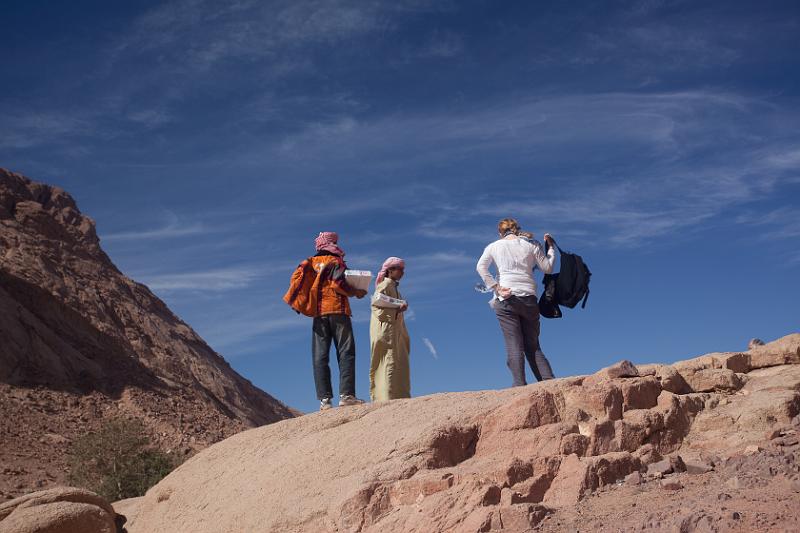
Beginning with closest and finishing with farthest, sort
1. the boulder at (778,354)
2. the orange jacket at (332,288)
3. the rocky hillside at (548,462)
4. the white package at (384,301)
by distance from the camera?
the rocky hillside at (548,462), the boulder at (778,354), the orange jacket at (332,288), the white package at (384,301)

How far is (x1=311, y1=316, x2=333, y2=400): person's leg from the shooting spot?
8.97m

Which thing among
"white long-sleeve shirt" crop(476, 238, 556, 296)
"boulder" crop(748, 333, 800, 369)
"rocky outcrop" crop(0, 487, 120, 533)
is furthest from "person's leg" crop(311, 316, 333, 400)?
"boulder" crop(748, 333, 800, 369)

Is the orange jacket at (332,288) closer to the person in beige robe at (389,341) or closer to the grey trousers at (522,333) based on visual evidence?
the person in beige robe at (389,341)

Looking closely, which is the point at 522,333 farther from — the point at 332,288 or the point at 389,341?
the point at 332,288

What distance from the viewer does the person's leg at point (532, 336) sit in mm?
8492

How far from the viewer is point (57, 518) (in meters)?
8.38

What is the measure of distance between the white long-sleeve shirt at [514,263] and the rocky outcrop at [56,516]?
4.47 m

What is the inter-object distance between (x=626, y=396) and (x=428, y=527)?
81.9 inches

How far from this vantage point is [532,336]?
338 inches

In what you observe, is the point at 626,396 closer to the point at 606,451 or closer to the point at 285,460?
the point at 606,451

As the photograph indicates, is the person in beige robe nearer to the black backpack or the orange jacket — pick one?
the orange jacket

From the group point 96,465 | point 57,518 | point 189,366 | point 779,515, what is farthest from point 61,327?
Answer: point 779,515

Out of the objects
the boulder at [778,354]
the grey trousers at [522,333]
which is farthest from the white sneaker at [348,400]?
the boulder at [778,354]

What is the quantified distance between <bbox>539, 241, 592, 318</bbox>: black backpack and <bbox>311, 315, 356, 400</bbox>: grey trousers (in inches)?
81.4
